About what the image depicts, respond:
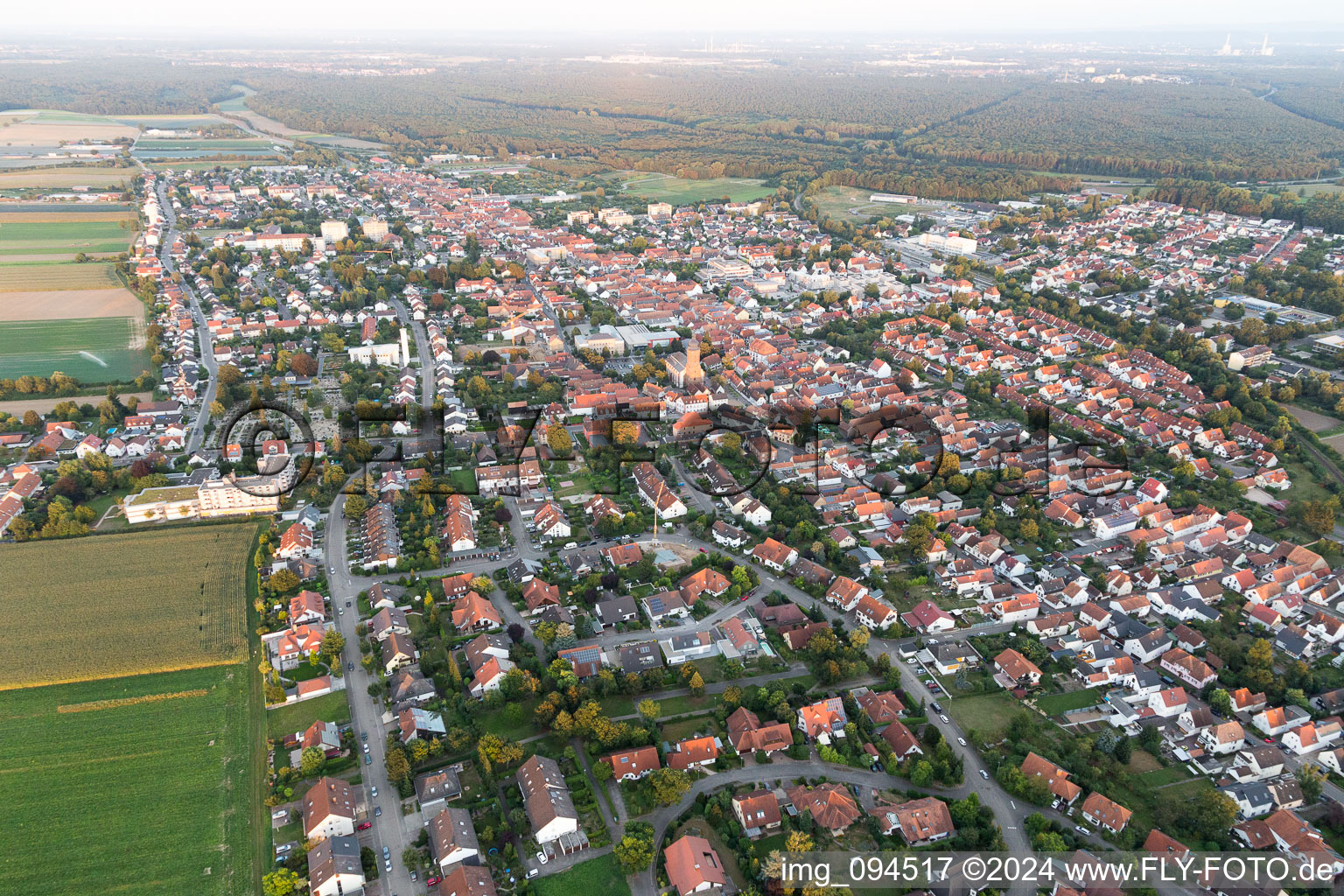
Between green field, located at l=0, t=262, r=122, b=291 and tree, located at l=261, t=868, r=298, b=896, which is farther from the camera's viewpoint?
green field, located at l=0, t=262, r=122, b=291

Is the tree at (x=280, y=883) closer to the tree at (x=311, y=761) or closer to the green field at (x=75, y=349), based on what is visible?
the tree at (x=311, y=761)

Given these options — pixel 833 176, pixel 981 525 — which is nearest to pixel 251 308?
pixel 981 525

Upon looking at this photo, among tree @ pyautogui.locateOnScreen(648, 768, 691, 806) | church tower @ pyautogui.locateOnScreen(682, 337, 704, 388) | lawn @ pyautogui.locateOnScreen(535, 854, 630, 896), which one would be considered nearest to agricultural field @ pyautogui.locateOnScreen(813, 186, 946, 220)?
church tower @ pyautogui.locateOnScreen(682, 337, 704, 388)

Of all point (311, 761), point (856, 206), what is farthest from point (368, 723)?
point (856, 206)

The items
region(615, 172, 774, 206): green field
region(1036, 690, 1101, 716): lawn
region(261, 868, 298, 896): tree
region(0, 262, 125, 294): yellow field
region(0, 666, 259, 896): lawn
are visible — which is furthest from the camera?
region(615, 172, 774, 206): green field

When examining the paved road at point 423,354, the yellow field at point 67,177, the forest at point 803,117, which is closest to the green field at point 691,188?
the forest at point 803,117

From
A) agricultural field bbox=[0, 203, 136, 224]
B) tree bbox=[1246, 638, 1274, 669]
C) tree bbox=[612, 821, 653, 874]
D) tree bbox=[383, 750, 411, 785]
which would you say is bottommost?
tree bbox=[1246, 638, 1274, 669]

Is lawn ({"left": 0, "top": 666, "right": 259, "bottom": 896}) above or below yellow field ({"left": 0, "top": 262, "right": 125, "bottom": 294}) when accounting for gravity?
below

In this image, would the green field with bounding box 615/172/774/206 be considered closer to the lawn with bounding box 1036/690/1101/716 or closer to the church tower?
the church tower
